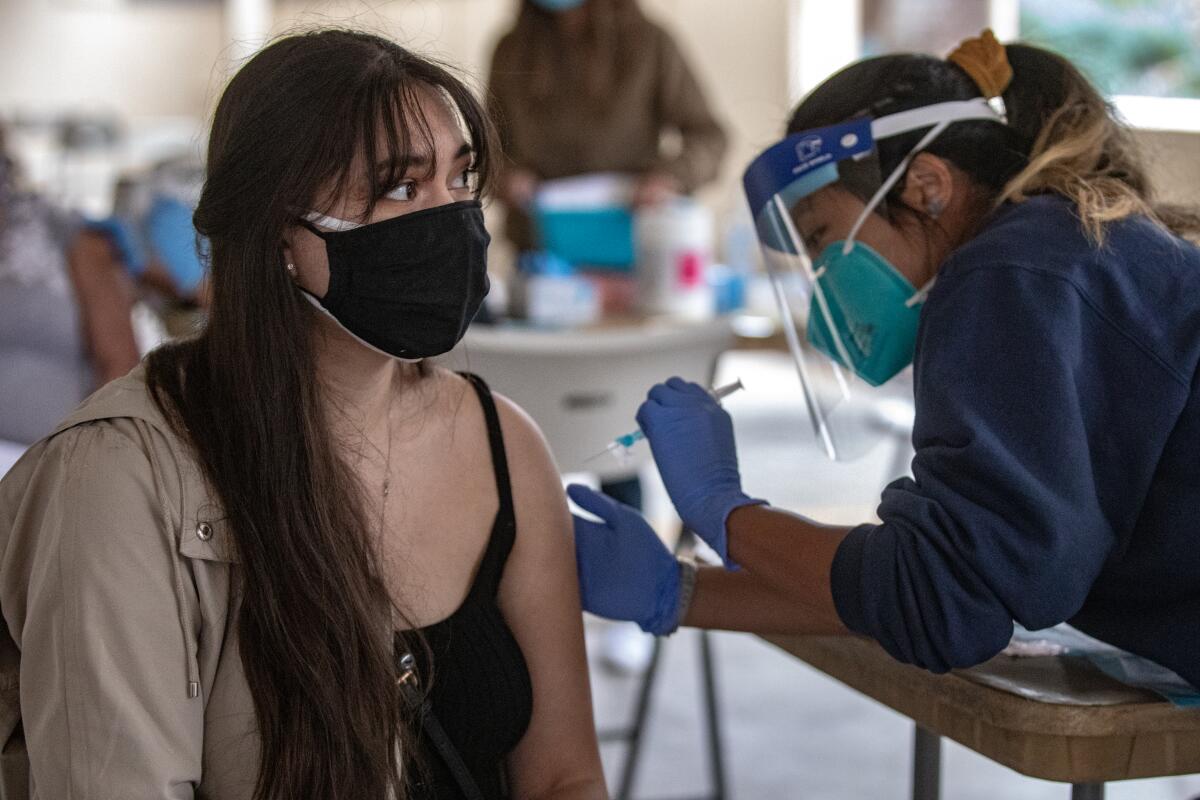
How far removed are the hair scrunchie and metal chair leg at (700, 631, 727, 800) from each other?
129 cm

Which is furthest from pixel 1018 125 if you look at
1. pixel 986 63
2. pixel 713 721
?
pixel 713 721

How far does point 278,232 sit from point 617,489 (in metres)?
2.05

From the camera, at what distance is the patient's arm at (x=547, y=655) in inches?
52.1

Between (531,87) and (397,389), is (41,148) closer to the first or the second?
(531,87)

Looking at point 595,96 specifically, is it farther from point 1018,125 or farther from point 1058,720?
point 1058,720

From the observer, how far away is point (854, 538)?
109 centimetres

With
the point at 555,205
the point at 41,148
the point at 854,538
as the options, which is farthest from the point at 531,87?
the point at 41,148

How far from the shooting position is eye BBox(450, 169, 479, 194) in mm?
1196

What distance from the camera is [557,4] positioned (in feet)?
11.1

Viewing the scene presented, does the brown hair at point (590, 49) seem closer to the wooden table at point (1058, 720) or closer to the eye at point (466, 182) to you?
the eye at point (466, 182)

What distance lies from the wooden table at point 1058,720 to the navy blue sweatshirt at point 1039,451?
0.05 m

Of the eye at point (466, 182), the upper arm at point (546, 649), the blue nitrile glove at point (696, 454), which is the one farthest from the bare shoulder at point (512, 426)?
the eye at point (466, 182)

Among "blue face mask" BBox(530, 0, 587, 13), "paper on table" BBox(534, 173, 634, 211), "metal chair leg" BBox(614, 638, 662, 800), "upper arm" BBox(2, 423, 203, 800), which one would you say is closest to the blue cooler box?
"paper on table" BBox(534, 173, 634, 211)

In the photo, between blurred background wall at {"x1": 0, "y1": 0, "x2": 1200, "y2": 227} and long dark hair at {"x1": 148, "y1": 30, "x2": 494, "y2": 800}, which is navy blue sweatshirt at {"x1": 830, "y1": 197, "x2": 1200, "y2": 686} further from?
blurred background wall at {"x1": 0, "y1": 0, "x2": 1200, "y2": 227}
